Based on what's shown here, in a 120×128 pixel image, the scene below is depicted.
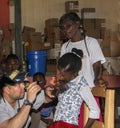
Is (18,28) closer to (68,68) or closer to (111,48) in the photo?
(111,48)

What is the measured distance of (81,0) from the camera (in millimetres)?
8727

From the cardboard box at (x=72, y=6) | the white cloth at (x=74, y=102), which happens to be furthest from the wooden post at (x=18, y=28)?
the white cloth at (x=74, y=102)

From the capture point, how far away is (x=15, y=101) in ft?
9.04

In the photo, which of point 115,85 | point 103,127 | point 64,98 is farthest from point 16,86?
point 115,85

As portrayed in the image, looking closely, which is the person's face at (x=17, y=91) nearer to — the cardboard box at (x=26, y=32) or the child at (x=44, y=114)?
the child at (x=44, y=114)

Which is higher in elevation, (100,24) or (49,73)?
(100,24)

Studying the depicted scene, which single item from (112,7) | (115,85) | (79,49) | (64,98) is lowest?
(115,85)

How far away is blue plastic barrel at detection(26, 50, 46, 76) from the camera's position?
6.97 meters

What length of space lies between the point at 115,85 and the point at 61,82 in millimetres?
4034

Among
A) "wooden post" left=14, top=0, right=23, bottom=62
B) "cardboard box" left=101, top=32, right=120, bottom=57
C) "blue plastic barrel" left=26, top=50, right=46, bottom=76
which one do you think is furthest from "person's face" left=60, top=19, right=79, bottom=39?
"cardboard box" left=101, top=32, right=120, bottom=57

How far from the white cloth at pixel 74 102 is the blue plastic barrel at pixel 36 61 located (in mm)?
4254

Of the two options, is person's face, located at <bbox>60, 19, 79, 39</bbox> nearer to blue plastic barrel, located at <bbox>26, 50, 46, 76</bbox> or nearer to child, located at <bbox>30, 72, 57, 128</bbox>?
child, located at <bbox>30, 72, 57, 128</bbox>

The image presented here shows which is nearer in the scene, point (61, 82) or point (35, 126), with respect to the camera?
point (61, 82)

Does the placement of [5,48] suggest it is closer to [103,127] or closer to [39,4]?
[39,4]
